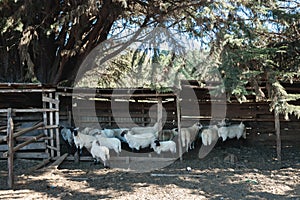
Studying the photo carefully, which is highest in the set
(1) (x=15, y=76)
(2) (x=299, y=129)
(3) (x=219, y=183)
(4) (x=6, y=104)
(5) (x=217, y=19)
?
(5) (x=217, y=19)

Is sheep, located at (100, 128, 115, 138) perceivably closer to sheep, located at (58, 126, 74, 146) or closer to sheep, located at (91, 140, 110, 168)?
sheep, located at (58, 126, 74, 146)

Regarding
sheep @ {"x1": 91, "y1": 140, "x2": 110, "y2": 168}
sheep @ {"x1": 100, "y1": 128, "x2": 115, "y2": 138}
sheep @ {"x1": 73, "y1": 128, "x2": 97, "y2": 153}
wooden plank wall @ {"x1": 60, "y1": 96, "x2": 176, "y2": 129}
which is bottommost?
sheep @ {"x1": 91, "y1": 140, "x2": 110, "y2": 168}

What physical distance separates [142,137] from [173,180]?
316 centimetres

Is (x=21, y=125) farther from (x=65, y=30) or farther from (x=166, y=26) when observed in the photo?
(x=166, y=26)

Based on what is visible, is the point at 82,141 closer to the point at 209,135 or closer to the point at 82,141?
the point at 82,141

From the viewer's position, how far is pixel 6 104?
1276 cm

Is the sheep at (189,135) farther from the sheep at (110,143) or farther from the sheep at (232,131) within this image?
the sheep at (110,143)

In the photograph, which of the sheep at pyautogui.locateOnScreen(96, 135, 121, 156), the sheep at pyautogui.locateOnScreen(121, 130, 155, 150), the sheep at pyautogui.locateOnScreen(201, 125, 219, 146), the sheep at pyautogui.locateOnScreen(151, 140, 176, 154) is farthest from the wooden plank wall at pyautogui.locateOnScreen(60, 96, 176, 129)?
the sheep at pyautogui.locateOnScreen(96, 135, 121, 156)

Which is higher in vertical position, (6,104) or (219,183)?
(6,104)

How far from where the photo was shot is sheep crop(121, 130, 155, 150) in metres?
10.9

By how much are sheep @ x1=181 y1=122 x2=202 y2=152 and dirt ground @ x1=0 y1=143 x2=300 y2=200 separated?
63 cm

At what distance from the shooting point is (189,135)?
11.5 m

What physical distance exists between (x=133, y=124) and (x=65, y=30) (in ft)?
14.4

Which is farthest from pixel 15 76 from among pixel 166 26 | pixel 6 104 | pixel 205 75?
pixel 205 75
